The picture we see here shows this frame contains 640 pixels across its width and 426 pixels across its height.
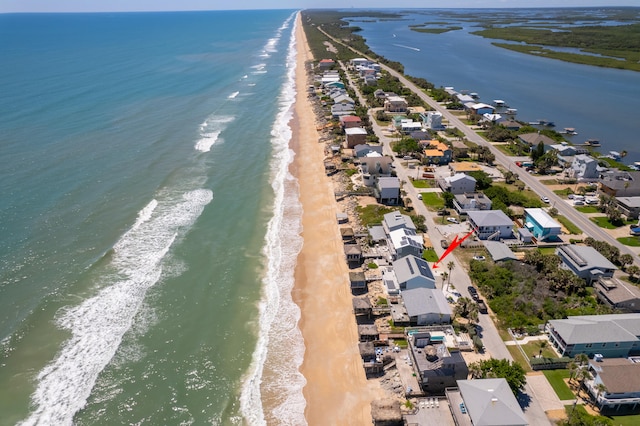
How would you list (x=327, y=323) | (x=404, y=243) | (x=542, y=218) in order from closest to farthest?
(x=327, y=323)
(x=404, y=243)
(x=542, y=218)

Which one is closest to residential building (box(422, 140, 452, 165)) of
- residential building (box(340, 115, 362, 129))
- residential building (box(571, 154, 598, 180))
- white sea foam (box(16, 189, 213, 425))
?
residential building (box(340, 115, 362, 129))

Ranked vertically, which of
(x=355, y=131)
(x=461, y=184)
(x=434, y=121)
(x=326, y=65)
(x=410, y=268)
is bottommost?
(x=410, y=268)

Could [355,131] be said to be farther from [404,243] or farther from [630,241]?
[630,241]

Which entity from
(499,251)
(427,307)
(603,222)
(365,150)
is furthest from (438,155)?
(427,307)

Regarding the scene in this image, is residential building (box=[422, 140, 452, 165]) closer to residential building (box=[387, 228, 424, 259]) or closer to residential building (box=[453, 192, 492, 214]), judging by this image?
residential building (box=[453, 192, 492, 214])

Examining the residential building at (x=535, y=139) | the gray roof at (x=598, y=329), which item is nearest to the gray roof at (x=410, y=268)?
the gray roof at (x=598, y=329)
